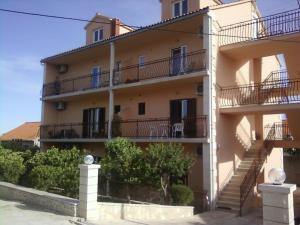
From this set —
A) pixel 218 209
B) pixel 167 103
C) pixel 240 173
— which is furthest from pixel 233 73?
pixel 218 209

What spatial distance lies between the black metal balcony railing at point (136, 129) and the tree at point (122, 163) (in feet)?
9.82

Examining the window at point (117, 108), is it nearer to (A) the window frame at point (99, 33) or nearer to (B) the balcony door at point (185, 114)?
(B) the balcony door at point (185, 114)

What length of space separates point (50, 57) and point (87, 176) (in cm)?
1580

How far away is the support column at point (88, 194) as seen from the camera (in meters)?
10.7

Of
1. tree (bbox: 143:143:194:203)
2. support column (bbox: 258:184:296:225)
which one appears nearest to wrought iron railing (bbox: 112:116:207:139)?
tree (bbox: 143:143:194:203)

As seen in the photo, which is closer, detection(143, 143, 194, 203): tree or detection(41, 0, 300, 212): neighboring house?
detection(143, 143, 194, 203): tree

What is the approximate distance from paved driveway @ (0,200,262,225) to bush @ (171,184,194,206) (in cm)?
75

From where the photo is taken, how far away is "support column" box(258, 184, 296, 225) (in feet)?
20.6

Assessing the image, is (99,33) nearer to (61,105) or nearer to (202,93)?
(61,105)

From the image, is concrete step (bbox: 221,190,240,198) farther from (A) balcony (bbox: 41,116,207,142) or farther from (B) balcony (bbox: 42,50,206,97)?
(B) balcony (bbox: 42,50,206,97)

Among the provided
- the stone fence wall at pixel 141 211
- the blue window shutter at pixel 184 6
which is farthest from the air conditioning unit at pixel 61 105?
the stone fence wall at pixel 141 211

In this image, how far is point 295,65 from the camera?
55.7 ft

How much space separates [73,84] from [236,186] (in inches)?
520

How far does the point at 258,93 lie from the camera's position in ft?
53.9
